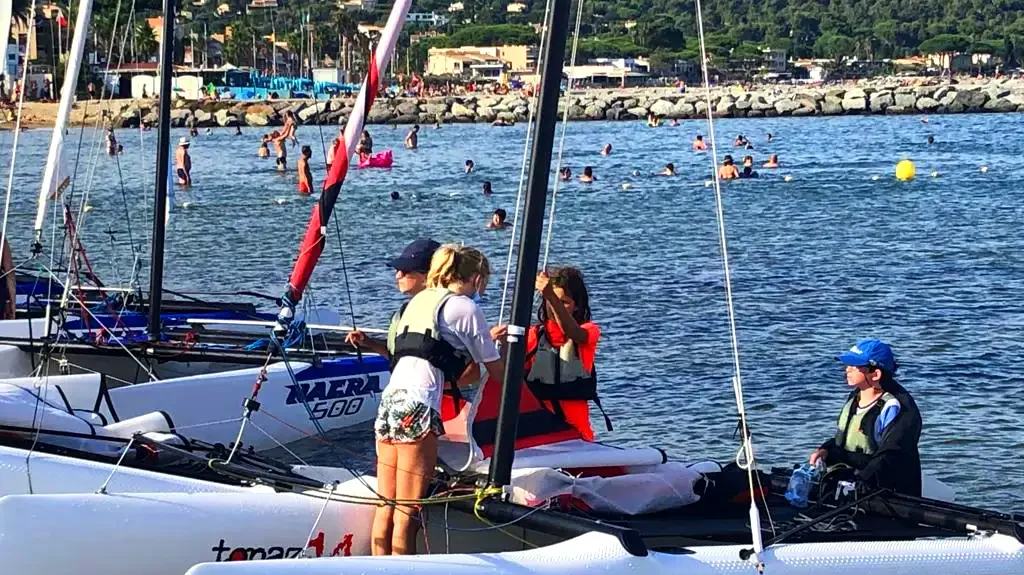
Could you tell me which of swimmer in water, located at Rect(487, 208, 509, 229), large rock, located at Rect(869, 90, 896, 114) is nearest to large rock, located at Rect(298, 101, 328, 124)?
large rock, located at Rect(869, 90, 896, 114)

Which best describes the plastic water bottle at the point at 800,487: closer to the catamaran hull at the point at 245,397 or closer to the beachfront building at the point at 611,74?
the catamaran hull at the point at 245,397

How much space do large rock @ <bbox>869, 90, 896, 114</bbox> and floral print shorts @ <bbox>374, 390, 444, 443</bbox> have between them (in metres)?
93.3

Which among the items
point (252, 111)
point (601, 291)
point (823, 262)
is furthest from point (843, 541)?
point (252, 111)

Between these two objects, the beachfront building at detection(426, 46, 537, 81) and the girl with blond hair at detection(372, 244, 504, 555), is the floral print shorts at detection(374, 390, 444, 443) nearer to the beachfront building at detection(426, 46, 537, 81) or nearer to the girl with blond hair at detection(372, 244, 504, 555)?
the girl with blond hair at detection(372, 244, 504, 555)

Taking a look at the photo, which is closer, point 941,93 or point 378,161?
point 378,161

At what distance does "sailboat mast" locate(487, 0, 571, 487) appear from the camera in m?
8.20

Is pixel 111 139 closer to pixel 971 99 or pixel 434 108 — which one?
pixel 434 108

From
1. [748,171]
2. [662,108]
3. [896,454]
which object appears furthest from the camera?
[662,108]

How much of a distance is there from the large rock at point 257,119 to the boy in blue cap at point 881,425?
84.2 meters

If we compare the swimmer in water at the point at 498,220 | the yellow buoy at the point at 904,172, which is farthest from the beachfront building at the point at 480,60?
the swimmer in water at the point at 498,220

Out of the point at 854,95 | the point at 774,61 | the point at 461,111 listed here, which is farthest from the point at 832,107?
the point at 774,61

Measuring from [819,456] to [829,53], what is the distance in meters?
185

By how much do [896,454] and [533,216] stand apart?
261 cm

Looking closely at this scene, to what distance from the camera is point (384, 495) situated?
8438mm
